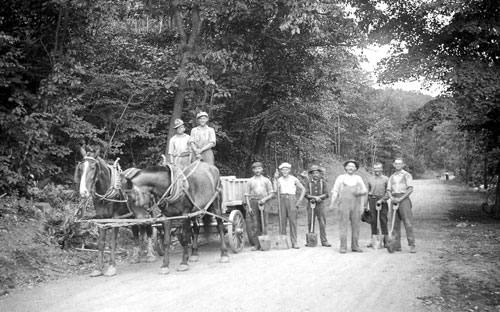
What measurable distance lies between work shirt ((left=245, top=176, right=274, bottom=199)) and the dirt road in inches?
63.5

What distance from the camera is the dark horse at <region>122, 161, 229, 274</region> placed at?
7457 mm

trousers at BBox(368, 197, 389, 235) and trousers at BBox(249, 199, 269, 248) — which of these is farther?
trousers at BBox(249, 199, 269, 248)

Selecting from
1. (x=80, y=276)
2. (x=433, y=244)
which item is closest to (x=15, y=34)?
(x=80, y=276)

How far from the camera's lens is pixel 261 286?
6.57 metres

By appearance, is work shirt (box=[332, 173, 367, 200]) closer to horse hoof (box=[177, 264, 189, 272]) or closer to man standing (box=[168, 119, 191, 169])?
man standing (box=[168, 119, 191, 169])

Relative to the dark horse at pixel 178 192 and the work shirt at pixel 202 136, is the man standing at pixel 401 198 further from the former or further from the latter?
the work shirt at pixel 202 136

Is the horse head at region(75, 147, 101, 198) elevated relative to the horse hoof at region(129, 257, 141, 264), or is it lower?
elevated

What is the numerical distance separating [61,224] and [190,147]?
329 cm

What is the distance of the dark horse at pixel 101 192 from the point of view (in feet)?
22.9

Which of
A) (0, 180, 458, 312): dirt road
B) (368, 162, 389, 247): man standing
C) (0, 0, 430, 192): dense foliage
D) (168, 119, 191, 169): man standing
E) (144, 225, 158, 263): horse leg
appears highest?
(0, 0, 430, 192): dense foliage

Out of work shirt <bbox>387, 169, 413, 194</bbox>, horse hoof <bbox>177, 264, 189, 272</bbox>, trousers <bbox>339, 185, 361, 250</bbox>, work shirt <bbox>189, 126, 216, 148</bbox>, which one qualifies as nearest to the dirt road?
horse hoof <bbox>177, 264, 189, 272</bbox>

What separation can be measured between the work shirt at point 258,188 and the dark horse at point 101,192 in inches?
126

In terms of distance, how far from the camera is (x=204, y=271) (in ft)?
25.5

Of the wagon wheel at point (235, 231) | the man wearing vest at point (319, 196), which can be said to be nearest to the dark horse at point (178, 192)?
the wagon wheel at point (235, 231)
